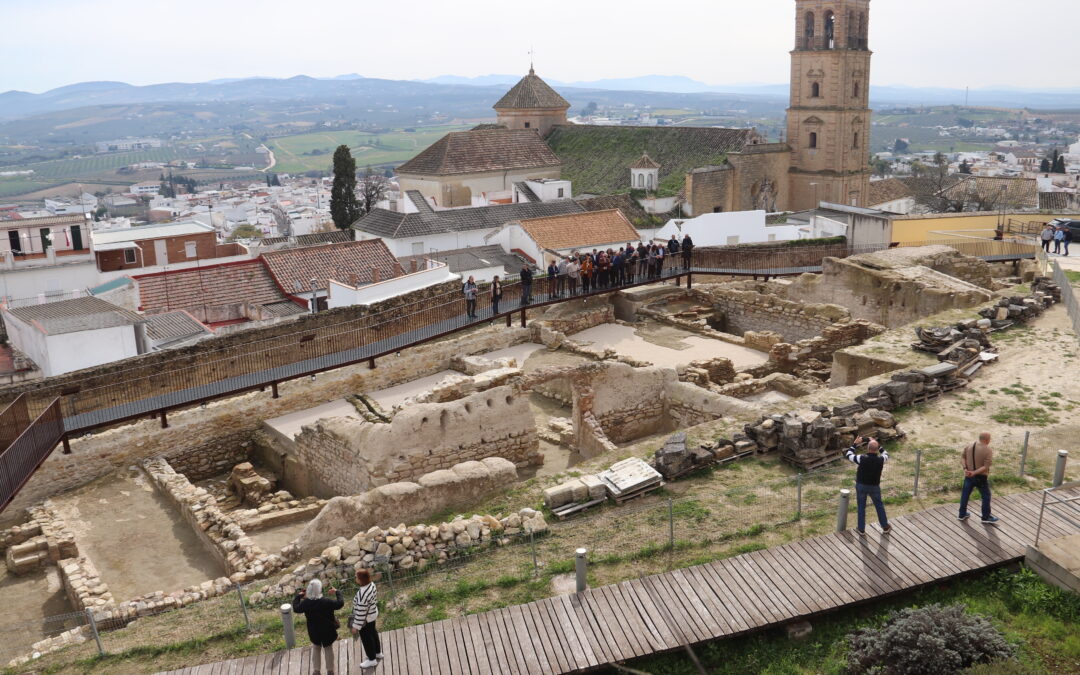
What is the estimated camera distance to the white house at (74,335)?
76.1 ft

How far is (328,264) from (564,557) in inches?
975

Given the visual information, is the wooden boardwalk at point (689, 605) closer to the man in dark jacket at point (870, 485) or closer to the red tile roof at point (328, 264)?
the man in dark jacket at point (870, 485)

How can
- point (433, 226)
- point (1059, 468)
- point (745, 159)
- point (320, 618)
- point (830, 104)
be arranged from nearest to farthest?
point (320, 618) → point (1059, 468) → point (433, 226) → point (745, 159) → point (830, 104)

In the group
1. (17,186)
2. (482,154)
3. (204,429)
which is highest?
(482,154)

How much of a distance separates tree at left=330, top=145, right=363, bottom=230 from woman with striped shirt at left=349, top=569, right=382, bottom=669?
50057 millimetres

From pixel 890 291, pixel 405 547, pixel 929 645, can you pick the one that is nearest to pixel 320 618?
pixel 405 547

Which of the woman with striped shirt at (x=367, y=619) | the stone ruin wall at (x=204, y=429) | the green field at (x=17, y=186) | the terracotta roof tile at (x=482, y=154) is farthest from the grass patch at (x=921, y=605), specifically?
the green field at (x=17, y=186)

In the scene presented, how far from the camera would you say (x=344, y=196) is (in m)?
57.6

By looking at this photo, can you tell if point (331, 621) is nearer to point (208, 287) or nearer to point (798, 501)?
point (798, 501)

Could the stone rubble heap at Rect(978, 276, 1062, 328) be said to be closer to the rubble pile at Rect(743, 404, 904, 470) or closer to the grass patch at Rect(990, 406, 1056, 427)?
the grass patch at Rect(990, 406, 1056, 427)

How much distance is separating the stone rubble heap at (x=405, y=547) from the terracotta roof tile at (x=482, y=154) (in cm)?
4508

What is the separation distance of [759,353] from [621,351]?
3470 millimetres

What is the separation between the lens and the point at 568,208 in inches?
1970

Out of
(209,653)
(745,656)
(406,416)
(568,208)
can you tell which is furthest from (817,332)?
(568,208)
